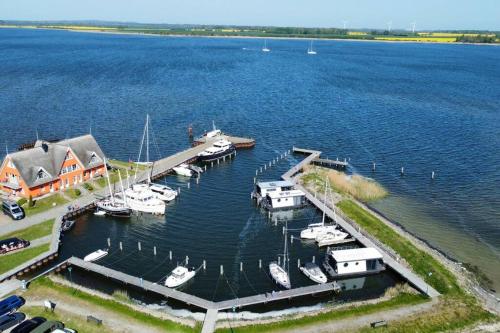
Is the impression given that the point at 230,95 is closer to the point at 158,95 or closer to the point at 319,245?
the point at 158,95

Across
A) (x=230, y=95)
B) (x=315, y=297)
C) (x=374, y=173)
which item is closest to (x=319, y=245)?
(x=315, y=297)

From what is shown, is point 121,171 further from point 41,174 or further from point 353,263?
point 353,263

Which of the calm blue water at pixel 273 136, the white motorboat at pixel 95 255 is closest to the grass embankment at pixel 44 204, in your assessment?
the calm blue water at pixel 273 136

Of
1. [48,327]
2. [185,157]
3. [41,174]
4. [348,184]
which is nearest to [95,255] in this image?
[48,327]

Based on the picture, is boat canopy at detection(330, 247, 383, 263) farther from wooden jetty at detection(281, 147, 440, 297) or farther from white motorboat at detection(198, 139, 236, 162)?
white motorboat at detection(198, 139, 236, 162)

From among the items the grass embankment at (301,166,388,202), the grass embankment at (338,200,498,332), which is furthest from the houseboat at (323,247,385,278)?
the grass embankment at (301,166,388,202)

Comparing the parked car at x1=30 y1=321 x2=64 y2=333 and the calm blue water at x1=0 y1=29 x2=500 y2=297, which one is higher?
the calm blue water at x1=0 y1=29 x2=500 y2=297
